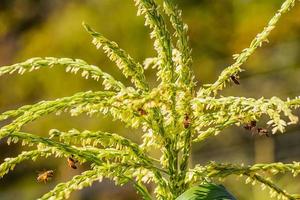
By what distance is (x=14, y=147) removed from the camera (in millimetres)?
10273

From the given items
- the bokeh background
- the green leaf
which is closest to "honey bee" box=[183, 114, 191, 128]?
the green leaf

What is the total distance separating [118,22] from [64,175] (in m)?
2.46

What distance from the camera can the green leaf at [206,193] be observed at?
1188 mm

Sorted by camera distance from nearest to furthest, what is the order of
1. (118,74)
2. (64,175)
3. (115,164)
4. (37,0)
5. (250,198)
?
(115,164) → (250,198) → (64,175) → (118,74) → (37,0)

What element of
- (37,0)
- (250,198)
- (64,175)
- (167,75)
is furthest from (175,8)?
(37,0)

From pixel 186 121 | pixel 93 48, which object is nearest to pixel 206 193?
pixel 186 121

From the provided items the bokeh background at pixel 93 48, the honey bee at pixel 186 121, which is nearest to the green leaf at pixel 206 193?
the honey bee at pixel 186 121

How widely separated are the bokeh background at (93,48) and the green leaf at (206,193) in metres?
7.57

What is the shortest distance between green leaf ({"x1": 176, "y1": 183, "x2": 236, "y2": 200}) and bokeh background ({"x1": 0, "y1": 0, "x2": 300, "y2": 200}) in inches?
298

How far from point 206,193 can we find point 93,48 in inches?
361

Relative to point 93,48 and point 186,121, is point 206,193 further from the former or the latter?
point 93,48

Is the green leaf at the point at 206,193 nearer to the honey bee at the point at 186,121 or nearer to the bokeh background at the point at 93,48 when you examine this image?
the honey bee at the point at 186,121

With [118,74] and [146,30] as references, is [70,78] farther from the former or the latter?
[146,30]

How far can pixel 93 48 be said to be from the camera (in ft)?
33.7
